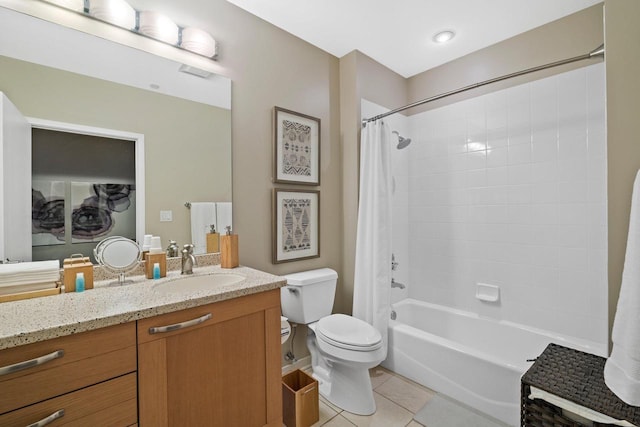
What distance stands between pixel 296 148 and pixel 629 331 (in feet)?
6.41

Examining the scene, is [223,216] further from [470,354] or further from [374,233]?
[470,354]

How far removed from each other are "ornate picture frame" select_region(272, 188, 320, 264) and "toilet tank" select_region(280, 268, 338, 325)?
176mm

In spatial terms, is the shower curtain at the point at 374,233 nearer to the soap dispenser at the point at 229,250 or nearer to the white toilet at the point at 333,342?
the white toilet at the point at 333,342

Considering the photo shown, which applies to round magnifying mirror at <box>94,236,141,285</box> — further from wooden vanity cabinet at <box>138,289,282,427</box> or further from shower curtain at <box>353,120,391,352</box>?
shower curtain at <box>353,120,391,352</box>

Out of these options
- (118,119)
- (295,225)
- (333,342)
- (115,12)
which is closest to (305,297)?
(333,342)

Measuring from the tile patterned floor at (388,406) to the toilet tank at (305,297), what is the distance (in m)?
0.54

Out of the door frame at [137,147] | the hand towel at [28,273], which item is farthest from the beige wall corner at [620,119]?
the hand towel at [28,273]

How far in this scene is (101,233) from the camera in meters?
1.42

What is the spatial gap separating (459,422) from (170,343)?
5.43 feet

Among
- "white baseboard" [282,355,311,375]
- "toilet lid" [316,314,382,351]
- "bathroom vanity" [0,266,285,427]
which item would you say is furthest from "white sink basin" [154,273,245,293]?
"white baseboard" [282,355,311,375]

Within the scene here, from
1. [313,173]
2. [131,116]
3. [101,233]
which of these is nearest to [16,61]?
[131,116]

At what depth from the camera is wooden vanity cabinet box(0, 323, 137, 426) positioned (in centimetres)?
81

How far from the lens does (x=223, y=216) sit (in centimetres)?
180

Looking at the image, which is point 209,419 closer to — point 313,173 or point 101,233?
point 101,233
